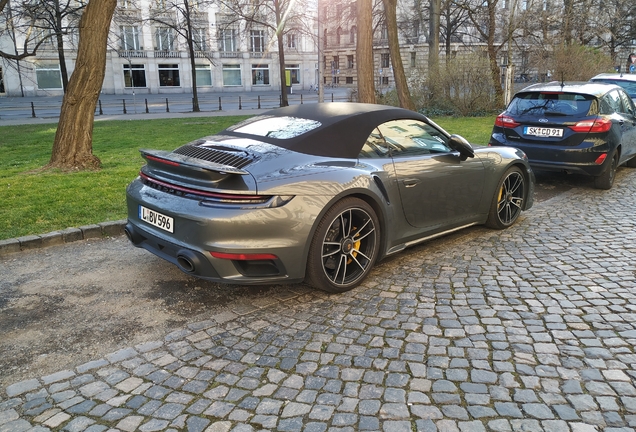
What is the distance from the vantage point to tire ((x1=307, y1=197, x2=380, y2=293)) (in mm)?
4320

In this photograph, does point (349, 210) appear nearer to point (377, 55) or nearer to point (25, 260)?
point (25, 260)

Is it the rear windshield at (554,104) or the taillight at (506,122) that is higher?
the rear windshield at (554,104)

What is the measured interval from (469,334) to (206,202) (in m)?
2.09

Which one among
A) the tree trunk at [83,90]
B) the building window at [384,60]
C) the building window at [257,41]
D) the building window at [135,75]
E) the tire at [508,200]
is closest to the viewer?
the tire at [508,200]

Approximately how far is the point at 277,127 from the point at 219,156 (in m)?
0.77

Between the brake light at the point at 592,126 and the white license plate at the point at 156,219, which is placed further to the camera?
the brake light at the point at 592,126

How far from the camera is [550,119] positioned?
27.9 ft

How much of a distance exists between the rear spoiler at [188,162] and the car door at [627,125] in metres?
7.34

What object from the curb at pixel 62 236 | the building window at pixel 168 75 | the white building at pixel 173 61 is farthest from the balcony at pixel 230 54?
the curb at pixel 62 236

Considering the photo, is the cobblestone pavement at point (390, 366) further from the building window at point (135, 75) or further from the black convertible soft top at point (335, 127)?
the building window at point (135, 75)

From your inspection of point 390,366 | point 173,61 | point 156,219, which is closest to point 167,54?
point 173,61

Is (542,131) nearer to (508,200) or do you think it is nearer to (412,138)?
(508,200)

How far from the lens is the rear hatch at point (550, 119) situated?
832 centimetres

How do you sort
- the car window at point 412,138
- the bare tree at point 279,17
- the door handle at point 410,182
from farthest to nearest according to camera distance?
1. the bare tree at point 279,17
2. the car window at point 412,138
3. the door handle at point 410,182
